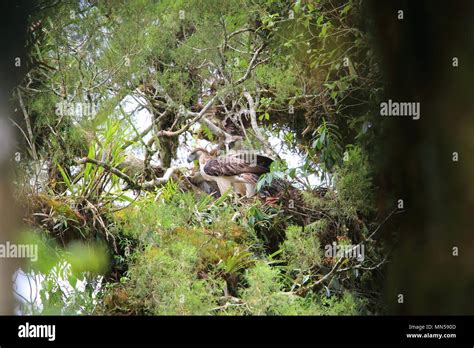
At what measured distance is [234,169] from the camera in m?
2.49

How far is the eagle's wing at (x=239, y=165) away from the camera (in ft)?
8.12

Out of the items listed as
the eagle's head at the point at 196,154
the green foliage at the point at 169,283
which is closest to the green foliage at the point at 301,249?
the green foliage at the point at 169,283

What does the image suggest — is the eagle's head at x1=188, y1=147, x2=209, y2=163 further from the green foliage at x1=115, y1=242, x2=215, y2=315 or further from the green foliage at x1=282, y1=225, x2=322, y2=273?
the green foliage at x1=282, y1=225, x2=322, y2=273

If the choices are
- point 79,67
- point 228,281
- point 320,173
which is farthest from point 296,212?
point 79,67

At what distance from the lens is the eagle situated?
2.47 meters

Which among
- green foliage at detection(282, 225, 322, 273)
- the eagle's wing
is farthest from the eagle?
green foliage at detection(282, 225, 322, 273)

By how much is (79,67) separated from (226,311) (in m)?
1.08

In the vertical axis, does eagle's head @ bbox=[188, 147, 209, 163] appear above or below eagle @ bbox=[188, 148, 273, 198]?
above

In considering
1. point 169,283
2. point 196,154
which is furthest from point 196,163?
point 169,283

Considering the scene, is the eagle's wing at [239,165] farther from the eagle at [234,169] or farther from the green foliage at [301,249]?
the green foliage at [301,249]

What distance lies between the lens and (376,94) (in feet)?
8.11

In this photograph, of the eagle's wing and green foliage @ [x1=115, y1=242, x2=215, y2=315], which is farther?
the eagle's wing
